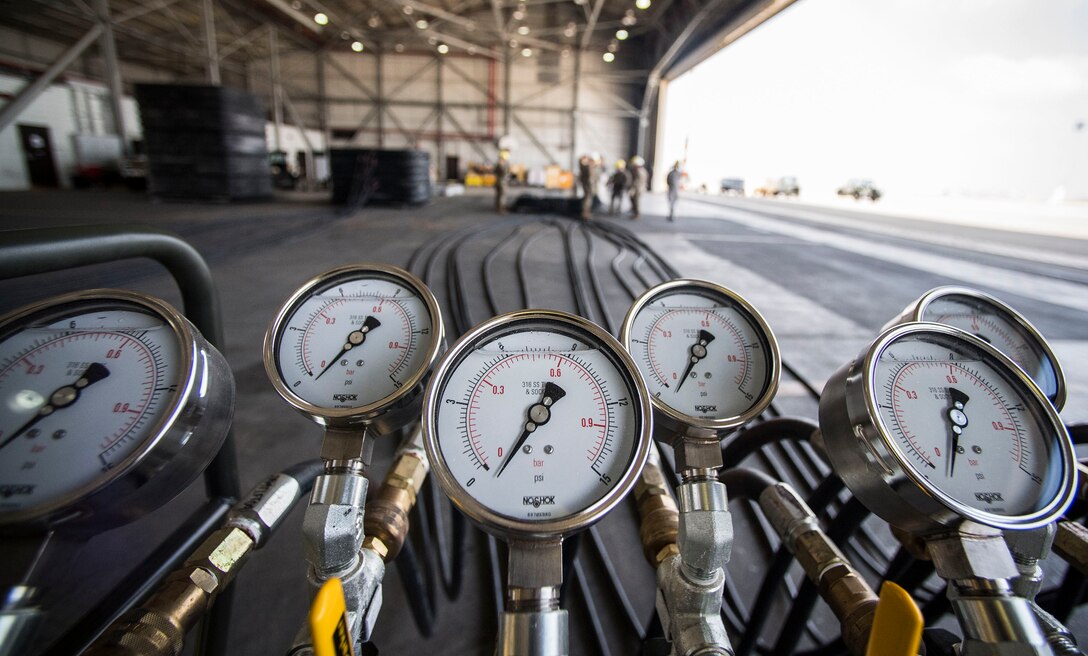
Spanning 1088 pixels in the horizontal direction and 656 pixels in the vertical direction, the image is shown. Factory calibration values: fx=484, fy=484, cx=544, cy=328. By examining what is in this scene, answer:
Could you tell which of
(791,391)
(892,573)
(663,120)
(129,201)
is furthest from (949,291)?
(663,120)

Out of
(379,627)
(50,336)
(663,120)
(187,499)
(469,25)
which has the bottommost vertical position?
(379,627)

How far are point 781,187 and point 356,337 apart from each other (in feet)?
85.3

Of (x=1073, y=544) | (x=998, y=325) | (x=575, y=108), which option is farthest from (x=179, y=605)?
(x=575, y=108)

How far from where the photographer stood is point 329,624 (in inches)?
15.1

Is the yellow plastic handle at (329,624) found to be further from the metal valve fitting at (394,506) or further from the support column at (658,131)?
the support column at (658,131)

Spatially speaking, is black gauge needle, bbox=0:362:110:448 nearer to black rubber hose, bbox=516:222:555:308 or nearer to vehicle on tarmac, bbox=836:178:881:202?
black rubber hose, bbox=516:222:555:308

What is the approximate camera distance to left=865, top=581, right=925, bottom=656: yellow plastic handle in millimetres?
392

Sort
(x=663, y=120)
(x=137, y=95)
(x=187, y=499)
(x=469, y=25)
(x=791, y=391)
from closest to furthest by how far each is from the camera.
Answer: (x=187, y=499) → (x=791, y=391) → (x=137, y=95) → (x=469, y=25) → (x=663, y=120)

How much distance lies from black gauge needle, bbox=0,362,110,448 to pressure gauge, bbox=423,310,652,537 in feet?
1.22

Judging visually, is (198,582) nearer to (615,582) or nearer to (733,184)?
(615,582)

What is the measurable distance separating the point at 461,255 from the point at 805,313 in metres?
2.92

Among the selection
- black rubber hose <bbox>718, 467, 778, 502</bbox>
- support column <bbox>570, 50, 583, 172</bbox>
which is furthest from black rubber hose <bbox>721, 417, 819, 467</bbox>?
support column <bbox>570, 50, 583, 172</bbox>

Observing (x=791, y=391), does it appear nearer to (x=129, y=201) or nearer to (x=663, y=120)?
(x=129, y=201)

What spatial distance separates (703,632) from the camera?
596 mm
